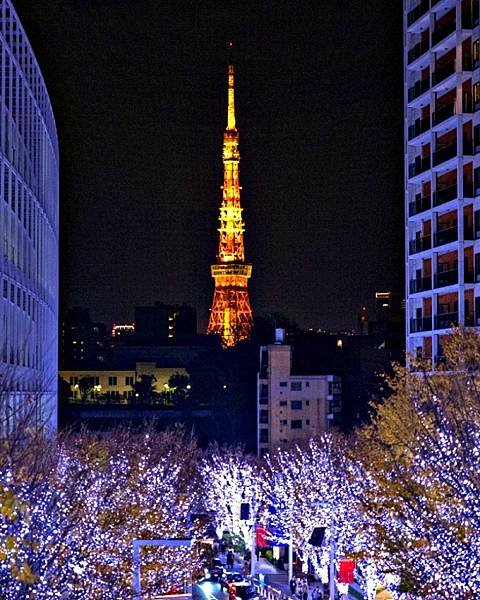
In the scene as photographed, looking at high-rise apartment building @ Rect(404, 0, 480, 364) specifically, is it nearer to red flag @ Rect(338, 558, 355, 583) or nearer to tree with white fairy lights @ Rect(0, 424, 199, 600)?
red flag @ Rect(338, 558, 355, 583)

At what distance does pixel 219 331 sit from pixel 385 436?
3592 inches

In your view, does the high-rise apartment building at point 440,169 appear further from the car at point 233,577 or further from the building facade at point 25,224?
the building facade at point 25,224

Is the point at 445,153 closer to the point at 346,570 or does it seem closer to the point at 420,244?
the point at 420,244

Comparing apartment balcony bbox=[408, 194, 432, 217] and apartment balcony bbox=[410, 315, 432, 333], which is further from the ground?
apartment balcony bbox=[408, 194, 432, 217]

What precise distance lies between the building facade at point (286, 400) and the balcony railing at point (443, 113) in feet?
107

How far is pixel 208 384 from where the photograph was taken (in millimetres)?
80438

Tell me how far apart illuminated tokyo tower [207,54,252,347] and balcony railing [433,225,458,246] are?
83.5m

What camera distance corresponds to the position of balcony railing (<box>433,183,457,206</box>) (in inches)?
1687

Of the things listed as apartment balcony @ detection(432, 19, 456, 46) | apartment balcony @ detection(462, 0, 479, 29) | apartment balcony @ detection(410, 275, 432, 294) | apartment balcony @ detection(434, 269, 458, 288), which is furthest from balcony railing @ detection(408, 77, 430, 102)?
apartment balcony @ detection(434, 269, 458, 288)

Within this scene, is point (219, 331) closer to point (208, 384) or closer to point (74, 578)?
point (208, 384)

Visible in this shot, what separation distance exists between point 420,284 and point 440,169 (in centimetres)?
468

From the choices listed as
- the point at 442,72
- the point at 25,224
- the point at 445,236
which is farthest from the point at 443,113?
the point at 25,224

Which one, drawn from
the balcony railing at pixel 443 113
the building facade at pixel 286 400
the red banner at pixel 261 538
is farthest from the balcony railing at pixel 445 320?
the building facade at pixel 286 400

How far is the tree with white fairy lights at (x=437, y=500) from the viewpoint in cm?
1977
